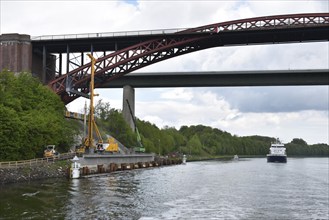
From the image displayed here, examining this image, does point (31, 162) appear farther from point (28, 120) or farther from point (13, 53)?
point (13, 53)

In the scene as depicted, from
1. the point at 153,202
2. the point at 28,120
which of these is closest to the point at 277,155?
the point at 28,120

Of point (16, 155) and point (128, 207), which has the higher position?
point (16, 155)

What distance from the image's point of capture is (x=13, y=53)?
68875 millimetres

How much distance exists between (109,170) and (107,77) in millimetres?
16757

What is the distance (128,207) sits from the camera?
29188mm

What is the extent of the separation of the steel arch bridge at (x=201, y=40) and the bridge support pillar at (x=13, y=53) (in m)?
6.70

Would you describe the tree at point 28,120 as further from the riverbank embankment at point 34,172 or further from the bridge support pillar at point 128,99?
the bridge support pillar at point 128,99

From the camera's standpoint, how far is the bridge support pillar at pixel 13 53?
68750 mm

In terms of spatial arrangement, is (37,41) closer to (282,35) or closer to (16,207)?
(282,35)

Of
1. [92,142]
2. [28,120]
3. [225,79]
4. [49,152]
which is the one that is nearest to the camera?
[28,120]

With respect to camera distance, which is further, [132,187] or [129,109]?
[129,109]

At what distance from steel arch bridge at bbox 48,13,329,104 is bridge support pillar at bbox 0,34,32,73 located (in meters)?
6.70

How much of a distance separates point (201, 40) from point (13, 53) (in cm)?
3121

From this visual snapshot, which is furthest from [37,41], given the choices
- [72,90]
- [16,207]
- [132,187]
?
[16,207]
